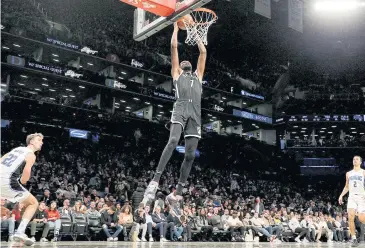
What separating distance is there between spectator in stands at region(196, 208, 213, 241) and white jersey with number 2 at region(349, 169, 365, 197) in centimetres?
721

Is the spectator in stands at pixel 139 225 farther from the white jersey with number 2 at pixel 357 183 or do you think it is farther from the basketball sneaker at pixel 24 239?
the basketball sneaker at pixel 24 239

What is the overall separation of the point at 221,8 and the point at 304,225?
58.5ft

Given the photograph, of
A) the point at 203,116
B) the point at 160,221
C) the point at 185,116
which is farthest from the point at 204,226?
the point at 203,116

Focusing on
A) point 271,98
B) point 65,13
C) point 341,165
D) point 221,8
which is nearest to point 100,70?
point 65,13

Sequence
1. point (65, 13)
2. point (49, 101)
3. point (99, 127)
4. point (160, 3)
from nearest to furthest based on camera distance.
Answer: point (160, 3)
point (49, 101)
point (99, 127)
point (65, 13)

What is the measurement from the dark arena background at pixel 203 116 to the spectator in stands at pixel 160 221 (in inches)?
9.6

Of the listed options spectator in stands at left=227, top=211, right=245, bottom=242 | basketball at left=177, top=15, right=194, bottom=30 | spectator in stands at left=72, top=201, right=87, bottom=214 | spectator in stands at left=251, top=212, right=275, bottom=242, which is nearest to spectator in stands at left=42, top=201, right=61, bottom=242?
spectator in stands at left=72, top=201, right=87, bottom=214

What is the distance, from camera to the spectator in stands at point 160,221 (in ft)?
45.1

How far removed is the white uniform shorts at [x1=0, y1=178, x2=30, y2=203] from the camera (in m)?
6.19

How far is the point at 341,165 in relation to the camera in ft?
138

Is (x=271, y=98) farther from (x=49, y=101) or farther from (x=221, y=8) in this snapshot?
(x=49, y=101)

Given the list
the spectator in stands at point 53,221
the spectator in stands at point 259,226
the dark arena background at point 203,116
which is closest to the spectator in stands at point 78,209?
the dark arena background at point 203,116

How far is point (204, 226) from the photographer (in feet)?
51.6

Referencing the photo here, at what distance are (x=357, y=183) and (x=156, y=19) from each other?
5.82 m
